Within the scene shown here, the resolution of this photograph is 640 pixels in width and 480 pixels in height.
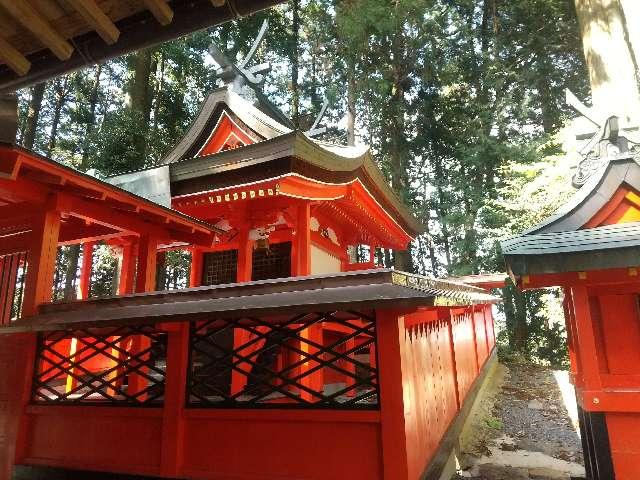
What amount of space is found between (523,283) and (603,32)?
1129cm

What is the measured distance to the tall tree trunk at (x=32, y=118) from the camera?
64.6 feet

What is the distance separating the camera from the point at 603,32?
38.9 ft

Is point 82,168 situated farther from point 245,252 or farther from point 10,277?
point 10,277

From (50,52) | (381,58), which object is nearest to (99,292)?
(381,58)

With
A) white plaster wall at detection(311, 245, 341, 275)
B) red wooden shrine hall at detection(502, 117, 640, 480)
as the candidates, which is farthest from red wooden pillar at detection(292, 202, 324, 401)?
red wooden shrine hall at detection(502, 117, 640, 480)

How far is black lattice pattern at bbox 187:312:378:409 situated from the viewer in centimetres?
399

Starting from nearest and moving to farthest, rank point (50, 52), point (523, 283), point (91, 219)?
point (50, 52) < point (523, 283) < point (91, 219)

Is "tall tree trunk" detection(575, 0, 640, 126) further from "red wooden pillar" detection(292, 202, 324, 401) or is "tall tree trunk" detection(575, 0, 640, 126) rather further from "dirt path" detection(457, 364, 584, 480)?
"red wooden pillar" detection(292, 202, 324, 401)

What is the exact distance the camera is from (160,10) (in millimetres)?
1768

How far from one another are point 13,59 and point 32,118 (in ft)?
74.6

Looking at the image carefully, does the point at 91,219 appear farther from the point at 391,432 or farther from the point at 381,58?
the point at 381,58

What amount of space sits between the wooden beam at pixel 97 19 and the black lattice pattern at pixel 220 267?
24.9 feet

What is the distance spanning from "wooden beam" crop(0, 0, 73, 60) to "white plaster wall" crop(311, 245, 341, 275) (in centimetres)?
750

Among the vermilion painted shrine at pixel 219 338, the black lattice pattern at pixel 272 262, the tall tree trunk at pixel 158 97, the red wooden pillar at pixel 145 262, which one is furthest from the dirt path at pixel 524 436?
the tall tree trunk at pixel 158 97
